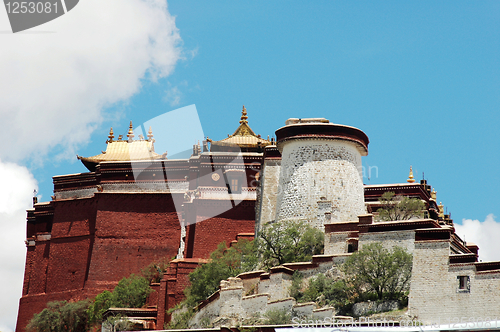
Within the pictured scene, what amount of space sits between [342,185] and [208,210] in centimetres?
936

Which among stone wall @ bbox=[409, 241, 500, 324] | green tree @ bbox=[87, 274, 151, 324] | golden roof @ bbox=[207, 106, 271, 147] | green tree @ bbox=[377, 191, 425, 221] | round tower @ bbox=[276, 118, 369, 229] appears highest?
golden roof @ bbox=[207, 106, 271, 147]

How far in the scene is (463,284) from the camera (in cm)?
3041

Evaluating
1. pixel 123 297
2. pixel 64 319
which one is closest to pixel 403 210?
pixel 123 297

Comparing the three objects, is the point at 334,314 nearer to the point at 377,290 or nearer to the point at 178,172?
the point at 377,290

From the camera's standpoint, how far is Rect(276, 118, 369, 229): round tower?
37500 mm

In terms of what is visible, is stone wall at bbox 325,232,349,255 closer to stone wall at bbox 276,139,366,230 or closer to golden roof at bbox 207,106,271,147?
stone wall at bbox 276,139,366,230

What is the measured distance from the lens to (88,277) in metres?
47.2

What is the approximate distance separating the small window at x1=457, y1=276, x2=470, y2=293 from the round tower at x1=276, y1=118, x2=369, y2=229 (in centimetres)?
748

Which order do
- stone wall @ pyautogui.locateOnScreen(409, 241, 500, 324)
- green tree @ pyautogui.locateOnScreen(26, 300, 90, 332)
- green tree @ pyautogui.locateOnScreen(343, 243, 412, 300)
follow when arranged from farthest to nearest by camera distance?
green tree @ pyautogui.locateOnScreen(26, 300, 90, 332) → green tree @ pyautogui.locateOnScreen(343, 243, 412, 300) → stone wall @ pyautogui.locateOnScreen(409, 241, 500, 324)

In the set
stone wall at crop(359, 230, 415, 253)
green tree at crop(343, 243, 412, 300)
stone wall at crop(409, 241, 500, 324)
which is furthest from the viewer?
stone wall at crop(359, 230, 415, 253)

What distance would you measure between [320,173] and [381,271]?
688 cm

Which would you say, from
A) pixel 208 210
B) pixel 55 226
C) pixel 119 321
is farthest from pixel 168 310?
pixel 55 226

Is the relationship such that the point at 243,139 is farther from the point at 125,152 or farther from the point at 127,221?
the point at 125,152

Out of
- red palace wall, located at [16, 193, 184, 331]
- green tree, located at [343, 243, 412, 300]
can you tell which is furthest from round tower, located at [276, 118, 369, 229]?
red palace wall, located at [16, 193, 184, 331]
